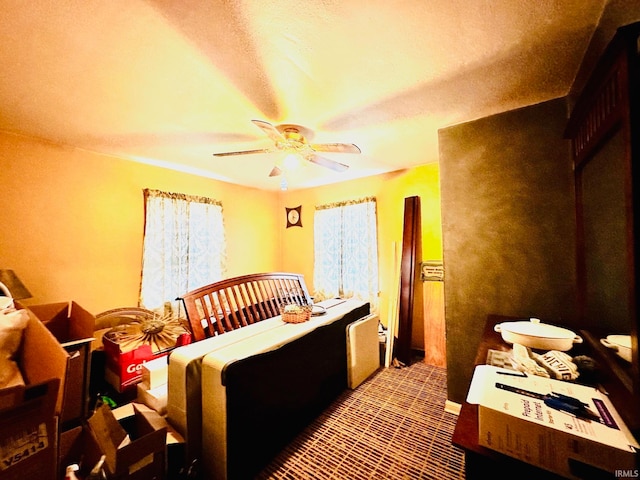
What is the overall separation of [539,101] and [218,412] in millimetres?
2943

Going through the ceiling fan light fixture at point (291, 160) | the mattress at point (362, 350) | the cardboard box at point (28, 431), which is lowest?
the mattress at point (362, 350)

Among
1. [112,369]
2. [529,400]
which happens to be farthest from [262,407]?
[112,369]

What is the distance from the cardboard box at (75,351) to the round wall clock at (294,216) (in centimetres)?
313

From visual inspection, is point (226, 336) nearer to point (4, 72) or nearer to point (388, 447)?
point (388, 447)

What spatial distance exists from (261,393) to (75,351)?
1.48 meters

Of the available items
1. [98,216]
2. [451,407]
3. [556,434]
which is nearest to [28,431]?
[556,434]

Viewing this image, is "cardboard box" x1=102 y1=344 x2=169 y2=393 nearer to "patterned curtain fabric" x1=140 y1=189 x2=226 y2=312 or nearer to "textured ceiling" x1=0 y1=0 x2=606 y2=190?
"patterned curtain fabric" x1=140 y1=189 x2=226 y2=312

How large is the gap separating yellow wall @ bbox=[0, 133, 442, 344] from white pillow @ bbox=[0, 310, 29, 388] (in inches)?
41.0

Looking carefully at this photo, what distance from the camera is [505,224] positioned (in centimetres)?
186

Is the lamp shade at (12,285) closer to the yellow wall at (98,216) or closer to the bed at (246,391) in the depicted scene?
the yellow wall at (98,216)

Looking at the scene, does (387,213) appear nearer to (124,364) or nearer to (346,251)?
(346,251)

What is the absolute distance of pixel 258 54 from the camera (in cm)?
131

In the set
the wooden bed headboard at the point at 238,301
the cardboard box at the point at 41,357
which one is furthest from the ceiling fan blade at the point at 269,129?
the cardboard box at the point at 41,357

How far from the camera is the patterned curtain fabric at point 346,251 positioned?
3.69m
